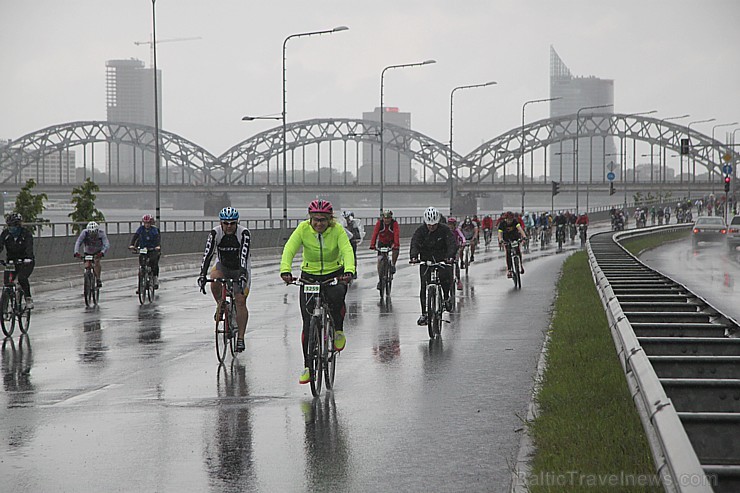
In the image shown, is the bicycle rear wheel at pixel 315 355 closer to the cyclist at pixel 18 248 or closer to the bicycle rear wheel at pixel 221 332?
the bicycle rear wheel at pixel 221 332

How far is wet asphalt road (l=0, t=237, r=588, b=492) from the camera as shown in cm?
656

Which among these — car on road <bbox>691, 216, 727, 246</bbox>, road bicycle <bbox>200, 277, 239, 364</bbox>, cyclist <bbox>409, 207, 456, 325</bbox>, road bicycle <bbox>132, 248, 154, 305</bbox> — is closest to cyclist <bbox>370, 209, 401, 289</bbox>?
road bicycle <bbox>132, 248, 154, 305</bbox>

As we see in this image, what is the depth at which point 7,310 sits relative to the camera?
14016 millimetres

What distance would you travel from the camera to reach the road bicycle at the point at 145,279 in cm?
1897

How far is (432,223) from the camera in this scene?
14.5 meters

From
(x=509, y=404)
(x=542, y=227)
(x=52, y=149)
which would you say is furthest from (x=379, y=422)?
(x=52, y=149)

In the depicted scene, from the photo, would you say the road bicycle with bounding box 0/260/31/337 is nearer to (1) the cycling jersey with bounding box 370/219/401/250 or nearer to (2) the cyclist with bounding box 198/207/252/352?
(2) the cyclist with bounding box 198/207/252/352

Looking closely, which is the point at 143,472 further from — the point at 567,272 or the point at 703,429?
the point at 567,272

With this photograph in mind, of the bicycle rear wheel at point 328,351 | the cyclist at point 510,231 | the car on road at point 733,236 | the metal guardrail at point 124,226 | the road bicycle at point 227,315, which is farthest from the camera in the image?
the car on road at point 733,236

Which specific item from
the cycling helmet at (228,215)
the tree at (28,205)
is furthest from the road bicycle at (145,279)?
the tree at (28,205)

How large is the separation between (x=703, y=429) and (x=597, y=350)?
6402 mm

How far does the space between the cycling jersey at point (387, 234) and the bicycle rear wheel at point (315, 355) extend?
1001 centimetres

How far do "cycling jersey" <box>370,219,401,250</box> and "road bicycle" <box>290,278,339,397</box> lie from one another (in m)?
Result: 9.74

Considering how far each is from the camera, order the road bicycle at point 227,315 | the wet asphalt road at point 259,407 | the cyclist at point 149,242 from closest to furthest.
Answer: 1. the wet asphalt road at point 259,407
2. the road bicycle at point 227,315
3. the cyclist at point 149,242
